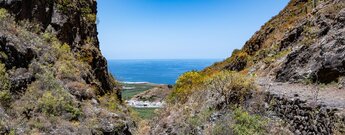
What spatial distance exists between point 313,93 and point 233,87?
131 inches

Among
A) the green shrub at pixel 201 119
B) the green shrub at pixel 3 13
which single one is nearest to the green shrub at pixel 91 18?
the green shrub at pixel 3 13

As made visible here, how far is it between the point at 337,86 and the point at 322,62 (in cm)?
144

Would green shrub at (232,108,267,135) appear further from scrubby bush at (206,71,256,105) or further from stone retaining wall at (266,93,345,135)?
scrubby bush at (206,71,256,105)

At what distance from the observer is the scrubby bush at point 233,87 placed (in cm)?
1207

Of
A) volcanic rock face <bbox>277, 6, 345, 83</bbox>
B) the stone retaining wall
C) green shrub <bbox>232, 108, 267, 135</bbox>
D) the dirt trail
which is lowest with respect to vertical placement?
green shrub <bbox>232, 108, 267, 135</bbox>

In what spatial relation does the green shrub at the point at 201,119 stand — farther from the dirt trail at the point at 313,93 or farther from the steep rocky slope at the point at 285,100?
the dirt trail at the point at 313,93

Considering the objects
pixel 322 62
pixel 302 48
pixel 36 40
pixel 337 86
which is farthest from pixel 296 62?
pixel 36 40

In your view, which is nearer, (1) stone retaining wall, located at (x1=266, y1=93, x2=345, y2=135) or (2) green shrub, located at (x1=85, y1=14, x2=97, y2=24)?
(1) stone retaining wall, located at (x1=266, y1=93, x2=345, y2=135)

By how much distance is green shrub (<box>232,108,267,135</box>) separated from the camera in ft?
31.4

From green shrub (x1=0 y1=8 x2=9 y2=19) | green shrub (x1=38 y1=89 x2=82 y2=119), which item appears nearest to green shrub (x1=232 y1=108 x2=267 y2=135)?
green shrub (x1=38 y1=89 x2=82 y2=119)

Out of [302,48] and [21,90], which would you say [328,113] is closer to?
[302,48]

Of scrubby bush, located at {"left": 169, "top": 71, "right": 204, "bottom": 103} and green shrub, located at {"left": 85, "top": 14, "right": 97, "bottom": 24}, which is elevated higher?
green shrub, located at {"left": 85, "top": 14, "right": 97, "bottom": 24}

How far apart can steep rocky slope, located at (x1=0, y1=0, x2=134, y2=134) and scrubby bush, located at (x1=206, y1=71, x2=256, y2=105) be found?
6.28 m

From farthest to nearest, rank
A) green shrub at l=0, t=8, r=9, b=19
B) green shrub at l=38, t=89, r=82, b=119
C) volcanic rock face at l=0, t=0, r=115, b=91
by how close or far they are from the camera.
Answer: volcanic rock face at l=0, t=0, r=115, b=91
green shrub at l=0, t=8, r=9, b=19
green shrub at l=38, t=89, r=82, b=119
